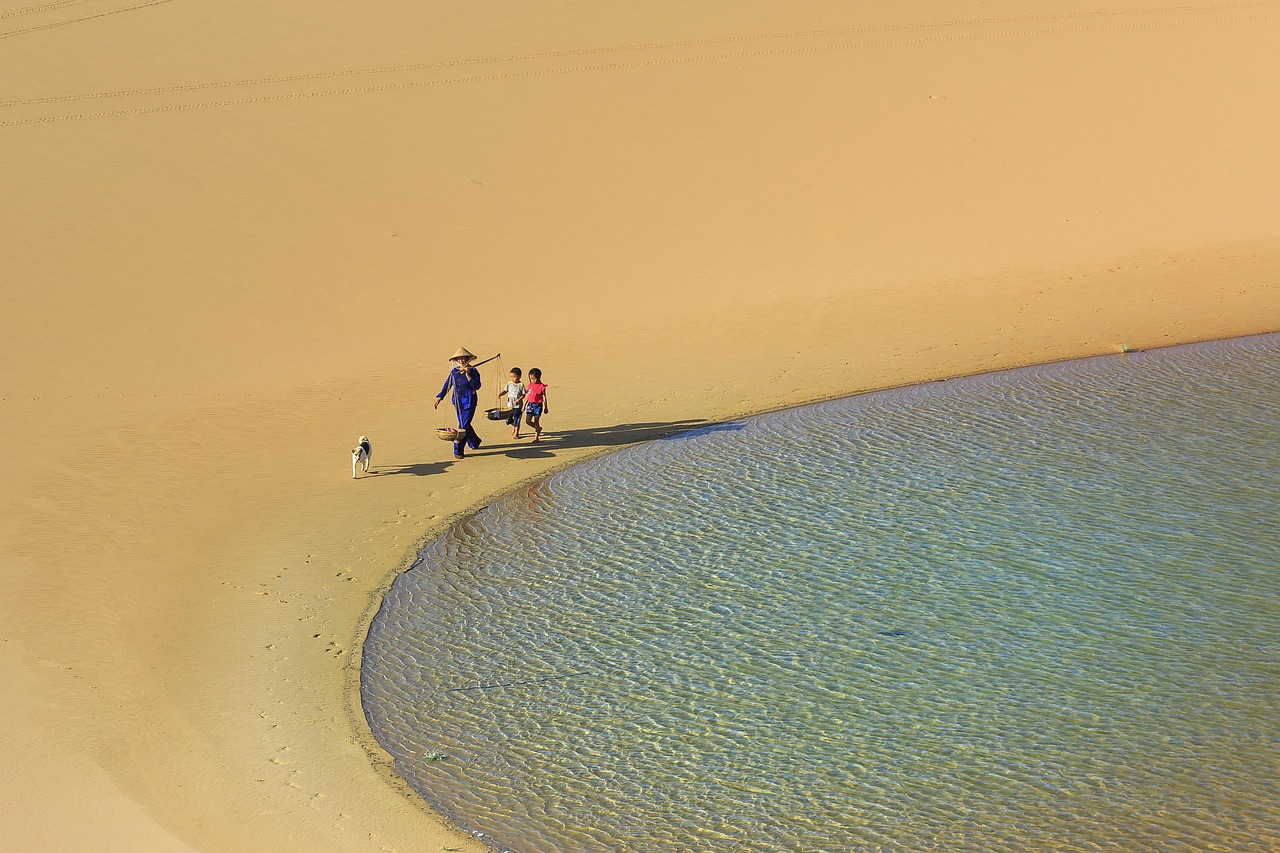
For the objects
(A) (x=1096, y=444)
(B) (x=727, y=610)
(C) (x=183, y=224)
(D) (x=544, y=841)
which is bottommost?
(D) (x=544, y=841)

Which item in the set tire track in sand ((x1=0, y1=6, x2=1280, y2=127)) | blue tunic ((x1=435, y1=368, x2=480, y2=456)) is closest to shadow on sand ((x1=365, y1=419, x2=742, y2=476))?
blue tunic ((x1=435, y1=368, x2=480, y2=456))

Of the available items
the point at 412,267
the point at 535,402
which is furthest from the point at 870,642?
the point at 412,267

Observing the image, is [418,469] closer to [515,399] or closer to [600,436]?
[515,399]

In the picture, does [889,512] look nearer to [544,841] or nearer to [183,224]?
[544,841]

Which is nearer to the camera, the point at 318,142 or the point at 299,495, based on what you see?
the point at 299,495

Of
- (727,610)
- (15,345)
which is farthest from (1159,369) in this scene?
(15,345)

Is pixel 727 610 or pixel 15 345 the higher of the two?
pixel 15 345

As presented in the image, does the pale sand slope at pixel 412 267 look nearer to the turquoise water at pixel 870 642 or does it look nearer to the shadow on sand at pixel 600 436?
the shadow on sand at pixel 600 436
